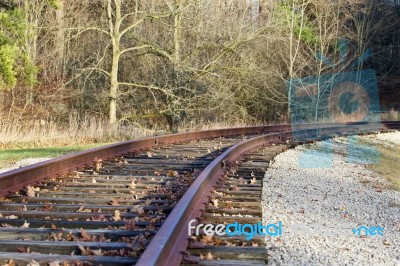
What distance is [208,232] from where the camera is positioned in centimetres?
426

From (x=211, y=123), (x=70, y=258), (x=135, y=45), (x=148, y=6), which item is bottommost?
(x=70, y=258)

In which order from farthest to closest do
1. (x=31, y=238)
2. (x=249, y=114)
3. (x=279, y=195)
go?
(x=249, y=114) → (x=279, y=195) → (x=31, y=238)

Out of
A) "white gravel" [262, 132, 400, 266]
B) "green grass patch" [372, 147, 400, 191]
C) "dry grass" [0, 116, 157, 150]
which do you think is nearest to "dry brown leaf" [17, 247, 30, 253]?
"white gravel" [262, 132, 400, 266]

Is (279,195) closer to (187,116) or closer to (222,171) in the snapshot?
(222,171)

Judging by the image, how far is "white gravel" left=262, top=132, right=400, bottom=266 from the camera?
4.52 m

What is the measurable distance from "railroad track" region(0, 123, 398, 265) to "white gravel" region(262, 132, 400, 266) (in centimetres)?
31

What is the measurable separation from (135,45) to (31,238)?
65.1ft

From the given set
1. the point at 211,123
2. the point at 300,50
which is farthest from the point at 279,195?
the point at 300,50

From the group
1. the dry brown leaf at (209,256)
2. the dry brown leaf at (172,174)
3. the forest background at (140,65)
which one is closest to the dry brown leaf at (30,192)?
the dry brown leaf at (172,174)
